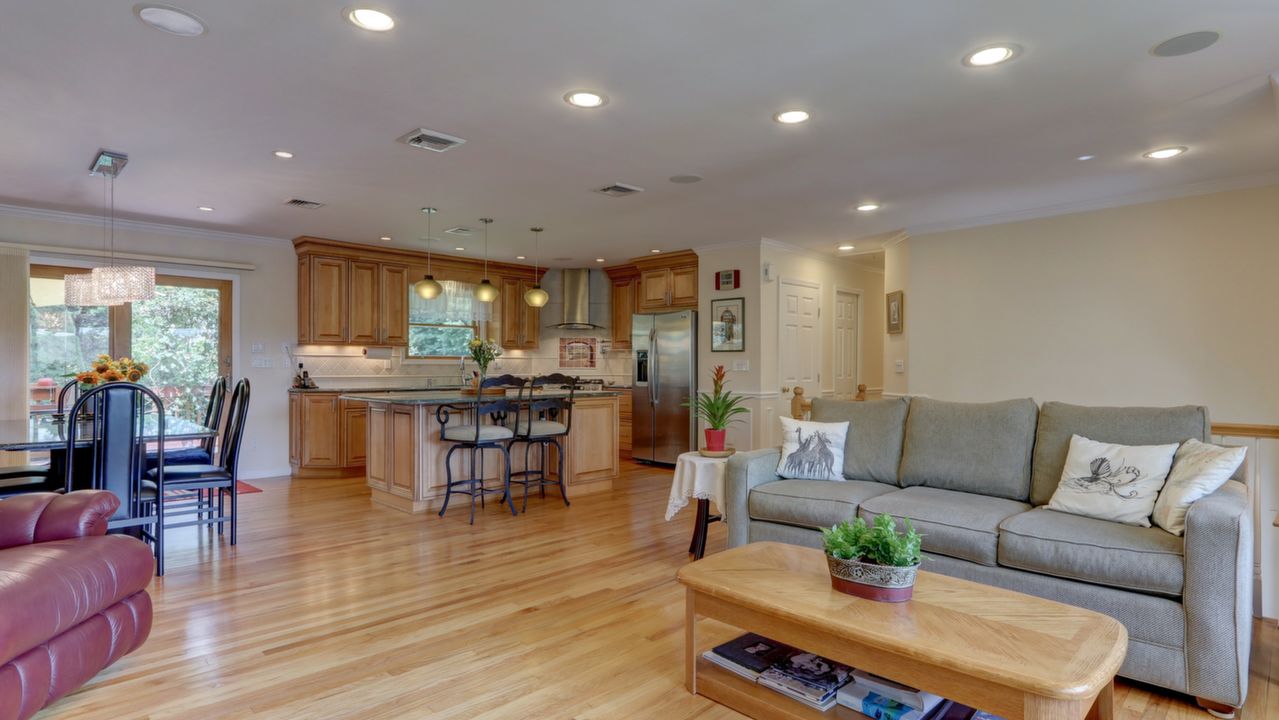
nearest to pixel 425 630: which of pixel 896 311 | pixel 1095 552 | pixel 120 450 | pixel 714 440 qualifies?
pixel 714 440

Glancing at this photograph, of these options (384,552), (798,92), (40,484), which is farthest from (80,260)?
(798,92)

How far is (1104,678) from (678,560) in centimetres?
244

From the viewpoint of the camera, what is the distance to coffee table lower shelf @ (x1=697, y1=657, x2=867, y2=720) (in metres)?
1.97

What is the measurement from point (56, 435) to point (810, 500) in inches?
146

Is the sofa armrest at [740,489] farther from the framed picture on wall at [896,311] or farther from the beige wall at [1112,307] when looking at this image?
the framed picture on wall at [896,311]

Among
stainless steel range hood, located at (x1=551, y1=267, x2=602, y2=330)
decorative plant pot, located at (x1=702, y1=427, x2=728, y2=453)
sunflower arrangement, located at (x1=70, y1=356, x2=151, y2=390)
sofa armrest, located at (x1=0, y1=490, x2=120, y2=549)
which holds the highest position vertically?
stainless steel range hood, located at (x1=551, y1=267, x2=602, y2=330)

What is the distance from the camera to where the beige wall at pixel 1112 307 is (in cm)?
438

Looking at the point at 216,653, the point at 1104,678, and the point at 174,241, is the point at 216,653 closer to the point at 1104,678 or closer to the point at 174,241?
the point at 1104,678

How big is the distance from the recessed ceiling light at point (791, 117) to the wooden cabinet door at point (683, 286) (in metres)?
3.94

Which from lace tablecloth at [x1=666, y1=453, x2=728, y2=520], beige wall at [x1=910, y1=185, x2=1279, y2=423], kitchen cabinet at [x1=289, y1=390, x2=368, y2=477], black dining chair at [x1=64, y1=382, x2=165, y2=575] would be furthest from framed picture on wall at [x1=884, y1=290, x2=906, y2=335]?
black dining chair at [x1=64, y1=382, x2=165, y2=575]

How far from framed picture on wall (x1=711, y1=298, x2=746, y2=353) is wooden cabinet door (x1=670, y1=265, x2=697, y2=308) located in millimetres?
353

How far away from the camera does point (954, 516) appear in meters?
2.81

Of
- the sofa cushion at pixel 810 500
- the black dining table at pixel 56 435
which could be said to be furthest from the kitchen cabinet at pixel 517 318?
the sofa cushion at pixel 810 500

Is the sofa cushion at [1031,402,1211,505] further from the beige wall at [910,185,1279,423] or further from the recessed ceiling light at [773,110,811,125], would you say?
the beige wall at [910,185,1279,423]
